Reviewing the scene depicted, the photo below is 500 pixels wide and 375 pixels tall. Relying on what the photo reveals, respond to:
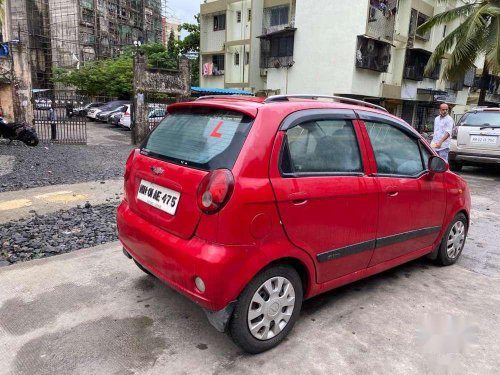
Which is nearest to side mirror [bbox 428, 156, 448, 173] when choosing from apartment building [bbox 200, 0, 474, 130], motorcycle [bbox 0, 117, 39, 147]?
motorcycle [bbox 0, 117, 39, 147]

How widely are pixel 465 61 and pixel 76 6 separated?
34.8m

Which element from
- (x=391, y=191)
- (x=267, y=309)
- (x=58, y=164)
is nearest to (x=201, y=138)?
(x=267, y=309)

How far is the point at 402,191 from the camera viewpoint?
10.9 feet

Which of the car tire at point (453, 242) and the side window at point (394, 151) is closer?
the side window at point (394, 151)

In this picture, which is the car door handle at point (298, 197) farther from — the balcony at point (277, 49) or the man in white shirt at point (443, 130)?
the balcony at point (277, 49)

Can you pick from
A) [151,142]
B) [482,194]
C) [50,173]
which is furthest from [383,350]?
[50,173]

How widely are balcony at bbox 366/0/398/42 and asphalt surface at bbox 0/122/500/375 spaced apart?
1886 cm

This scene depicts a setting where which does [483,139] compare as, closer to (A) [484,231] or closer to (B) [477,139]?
(B) [477,139]

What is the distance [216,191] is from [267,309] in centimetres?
88

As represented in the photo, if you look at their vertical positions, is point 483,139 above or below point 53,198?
above

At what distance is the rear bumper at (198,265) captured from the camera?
231 cm

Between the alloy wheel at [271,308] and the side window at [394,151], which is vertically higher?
the side window at [394,151]

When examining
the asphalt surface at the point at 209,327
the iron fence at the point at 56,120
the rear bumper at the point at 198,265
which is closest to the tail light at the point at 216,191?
the rear bumper at the point at 198,265

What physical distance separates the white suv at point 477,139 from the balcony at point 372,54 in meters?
11.1
